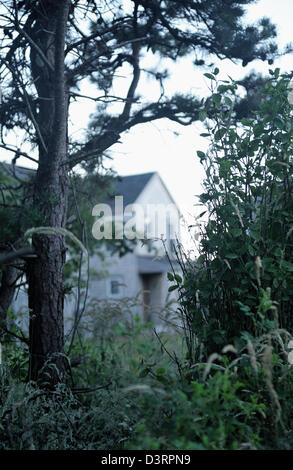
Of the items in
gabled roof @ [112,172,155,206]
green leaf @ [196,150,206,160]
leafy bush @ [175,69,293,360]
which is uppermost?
gabled roof @ [112,172,155,206]

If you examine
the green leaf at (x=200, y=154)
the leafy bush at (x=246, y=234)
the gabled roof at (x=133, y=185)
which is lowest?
the leafy bush at (x=246, y=234)

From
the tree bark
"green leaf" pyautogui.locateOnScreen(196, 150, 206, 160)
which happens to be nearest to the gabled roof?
the tree bark

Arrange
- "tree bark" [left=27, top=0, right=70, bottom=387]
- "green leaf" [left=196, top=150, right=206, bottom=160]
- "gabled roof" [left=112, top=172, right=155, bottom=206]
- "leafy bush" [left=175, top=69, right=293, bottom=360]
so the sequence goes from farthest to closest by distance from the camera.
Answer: "gabled roof" [left=112, top=172, right=155, bottom=206] → "tree bark" [left=27, top=0, right=70, bottom=387] → "green leaf" [left=196, top=150, right=206, bottom=160] → "leafy bush" [left=175, top=69, right=293, bottom=360]

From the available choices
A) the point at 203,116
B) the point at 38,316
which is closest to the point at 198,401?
the point at 203,116

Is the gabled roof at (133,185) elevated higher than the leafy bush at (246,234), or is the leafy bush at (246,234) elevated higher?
the gabled roof at (133,185)

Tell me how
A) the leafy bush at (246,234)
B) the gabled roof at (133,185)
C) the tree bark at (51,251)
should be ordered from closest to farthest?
the leafy bush at (246,234) < the tree bark at (51,251) < the gabled roof at (133,185)

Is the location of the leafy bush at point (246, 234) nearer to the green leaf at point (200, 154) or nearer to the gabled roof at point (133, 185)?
the green leaf at point (200, 154)

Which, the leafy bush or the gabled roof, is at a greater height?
the gabled roof

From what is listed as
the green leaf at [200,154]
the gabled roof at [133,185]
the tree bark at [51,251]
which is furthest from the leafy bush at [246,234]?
the gabled roof at [133,185]

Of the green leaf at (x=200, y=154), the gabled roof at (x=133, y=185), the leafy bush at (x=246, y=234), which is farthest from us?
the gabled roof at (x=133, y=185)

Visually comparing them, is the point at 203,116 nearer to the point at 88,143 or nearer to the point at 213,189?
the point at 213,189

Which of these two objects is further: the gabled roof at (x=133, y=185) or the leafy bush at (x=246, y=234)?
the gabled roof at (x=133, y=185)

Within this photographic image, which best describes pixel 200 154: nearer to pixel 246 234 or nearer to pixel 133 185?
pixel 246 234

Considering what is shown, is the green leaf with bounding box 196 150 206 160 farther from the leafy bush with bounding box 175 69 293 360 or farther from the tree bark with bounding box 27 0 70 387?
the tree bark with bounding box 27 0 70 387
